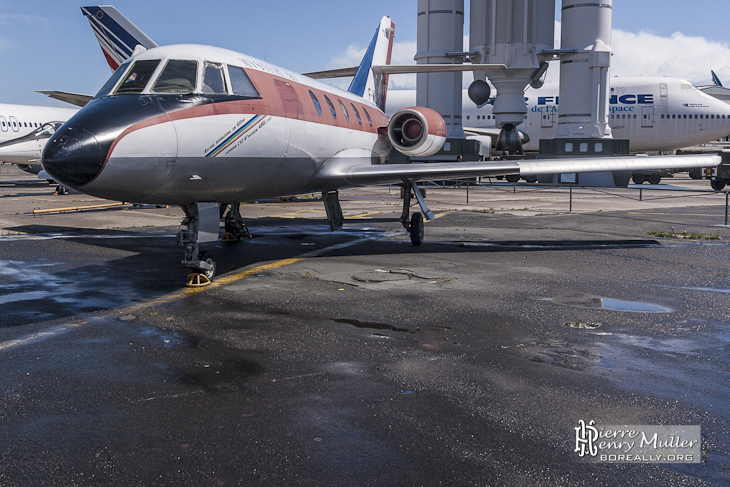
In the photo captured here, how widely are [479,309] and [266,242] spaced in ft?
24.5

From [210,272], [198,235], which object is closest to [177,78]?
[198,235]

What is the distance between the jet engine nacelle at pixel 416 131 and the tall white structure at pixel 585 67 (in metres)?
23.3

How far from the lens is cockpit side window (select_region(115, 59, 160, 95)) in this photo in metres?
8.90

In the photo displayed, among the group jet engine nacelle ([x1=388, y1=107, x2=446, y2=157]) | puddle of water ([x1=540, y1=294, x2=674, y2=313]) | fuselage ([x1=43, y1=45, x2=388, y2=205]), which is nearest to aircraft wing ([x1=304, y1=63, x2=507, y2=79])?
jet engine nacelle ([x1=388, y1=107, x2=446, y2=157])

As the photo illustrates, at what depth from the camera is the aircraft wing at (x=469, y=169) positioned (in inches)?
505

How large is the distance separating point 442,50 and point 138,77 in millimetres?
31698

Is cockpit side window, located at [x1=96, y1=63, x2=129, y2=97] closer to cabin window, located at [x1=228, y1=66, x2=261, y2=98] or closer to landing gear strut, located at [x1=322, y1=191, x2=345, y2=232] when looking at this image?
cabin window, located at [x1=228, y1=66, x2=261, y2=98]

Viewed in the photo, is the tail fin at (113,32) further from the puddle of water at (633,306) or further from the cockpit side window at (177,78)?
the puddle of water at (633,306)

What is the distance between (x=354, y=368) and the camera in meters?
5.76

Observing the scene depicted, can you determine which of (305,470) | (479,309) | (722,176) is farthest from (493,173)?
(722,176)

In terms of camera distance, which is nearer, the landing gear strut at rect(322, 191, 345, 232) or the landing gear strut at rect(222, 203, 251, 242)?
the landing gear strut at rect(322, 191, 345, 232)

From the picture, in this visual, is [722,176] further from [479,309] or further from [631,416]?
[631,416]

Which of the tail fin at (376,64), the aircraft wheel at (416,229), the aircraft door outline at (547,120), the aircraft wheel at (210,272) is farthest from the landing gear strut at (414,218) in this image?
the aircraft door outline at (547,120)

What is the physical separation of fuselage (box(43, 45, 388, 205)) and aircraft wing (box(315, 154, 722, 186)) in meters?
0.84
